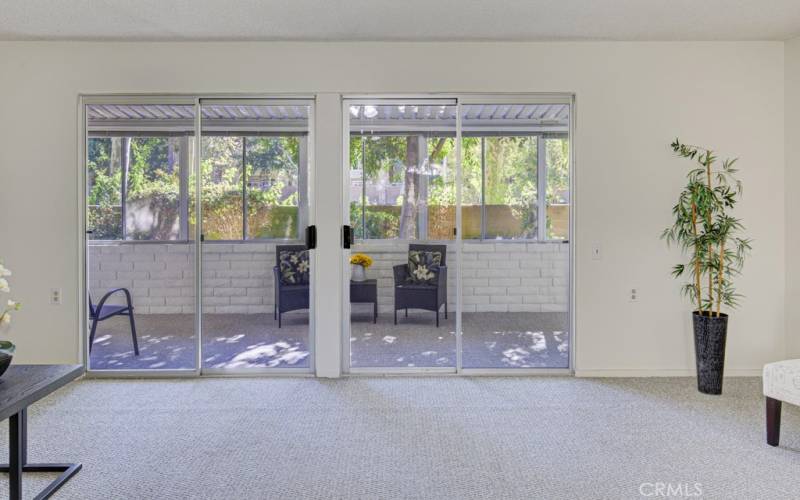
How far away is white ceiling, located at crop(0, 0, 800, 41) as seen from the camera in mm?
3346

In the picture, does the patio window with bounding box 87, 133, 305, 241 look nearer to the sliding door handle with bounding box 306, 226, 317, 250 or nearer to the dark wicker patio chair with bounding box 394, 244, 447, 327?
the sliding door handle with bounding box 306, 226, 317, 250

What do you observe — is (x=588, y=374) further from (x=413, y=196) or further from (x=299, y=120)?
(x=299, y=120)

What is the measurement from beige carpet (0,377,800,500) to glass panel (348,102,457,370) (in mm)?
585

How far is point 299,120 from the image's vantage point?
13.8ft

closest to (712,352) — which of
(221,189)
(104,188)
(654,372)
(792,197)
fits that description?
(654,372)

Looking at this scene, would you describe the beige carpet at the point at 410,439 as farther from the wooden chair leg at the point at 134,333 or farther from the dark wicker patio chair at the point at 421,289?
the dark wicker patio chair at the point at 421,289

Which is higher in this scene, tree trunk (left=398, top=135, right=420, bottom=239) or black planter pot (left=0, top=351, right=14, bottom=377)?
tree trunk (left=398, top=135, right=420, bottom=239)

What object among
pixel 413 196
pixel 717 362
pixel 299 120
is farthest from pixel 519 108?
pixel 717 362

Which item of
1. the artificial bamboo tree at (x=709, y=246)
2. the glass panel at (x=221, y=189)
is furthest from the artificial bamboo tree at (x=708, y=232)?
the glass panel at (x=221, y=189)

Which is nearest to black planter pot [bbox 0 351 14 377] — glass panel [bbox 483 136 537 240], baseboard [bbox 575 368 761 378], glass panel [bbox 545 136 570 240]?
glass panel [bbox 483 136 537 240]

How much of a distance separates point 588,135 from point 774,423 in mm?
2262

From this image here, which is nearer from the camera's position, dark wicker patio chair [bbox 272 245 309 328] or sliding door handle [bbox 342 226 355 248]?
sliding door handle [bbox 342 226 355 248]

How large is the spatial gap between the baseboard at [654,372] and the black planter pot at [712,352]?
1.22 ft

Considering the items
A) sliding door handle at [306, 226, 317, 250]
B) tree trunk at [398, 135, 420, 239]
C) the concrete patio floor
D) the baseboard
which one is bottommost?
the baseboard
